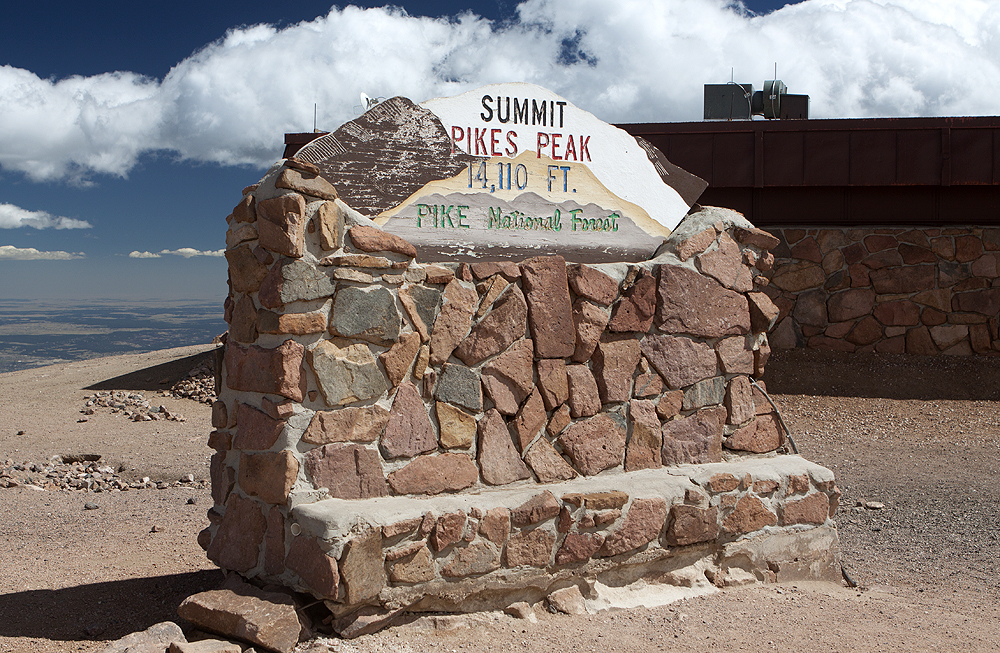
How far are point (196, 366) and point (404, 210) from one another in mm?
8856

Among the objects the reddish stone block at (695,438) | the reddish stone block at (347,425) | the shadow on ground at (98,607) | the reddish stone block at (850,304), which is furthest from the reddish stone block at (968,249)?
the shadow on ground at (98,607)

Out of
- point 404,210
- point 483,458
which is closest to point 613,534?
point 483,458

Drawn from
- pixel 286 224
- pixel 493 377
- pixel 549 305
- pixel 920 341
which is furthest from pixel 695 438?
pixel 920 341

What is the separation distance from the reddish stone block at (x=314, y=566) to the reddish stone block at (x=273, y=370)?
588mm

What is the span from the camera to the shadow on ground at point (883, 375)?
9.09 m

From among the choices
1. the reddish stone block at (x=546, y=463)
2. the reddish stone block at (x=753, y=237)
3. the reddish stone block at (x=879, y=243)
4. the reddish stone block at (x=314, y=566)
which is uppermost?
the reddish stone block at (x=879, y=243)

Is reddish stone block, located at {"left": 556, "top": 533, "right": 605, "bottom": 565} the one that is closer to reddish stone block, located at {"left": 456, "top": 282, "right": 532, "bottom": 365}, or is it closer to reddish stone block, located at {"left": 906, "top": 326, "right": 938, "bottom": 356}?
reddish stone block, located at {"left": 456, "top": 282, "right": 532, "bottom": 365}

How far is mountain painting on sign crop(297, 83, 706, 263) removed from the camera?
3.68m

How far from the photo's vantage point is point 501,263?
3.83 meters

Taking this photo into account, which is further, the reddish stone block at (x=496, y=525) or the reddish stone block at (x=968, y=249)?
the reddish stone block at (x=968, y=249)

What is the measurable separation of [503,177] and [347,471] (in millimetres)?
1611

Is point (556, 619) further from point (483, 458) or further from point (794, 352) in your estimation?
point (794, 352)

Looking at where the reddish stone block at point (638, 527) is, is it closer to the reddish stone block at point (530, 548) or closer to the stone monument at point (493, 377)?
the stone monument at point (493, 377)

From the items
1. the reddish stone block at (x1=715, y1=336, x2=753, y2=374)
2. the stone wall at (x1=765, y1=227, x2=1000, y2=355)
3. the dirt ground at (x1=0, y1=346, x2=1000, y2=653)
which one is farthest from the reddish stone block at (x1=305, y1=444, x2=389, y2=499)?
the stone wall at (x1=765, y1=227, x2=1000, y2=355)
